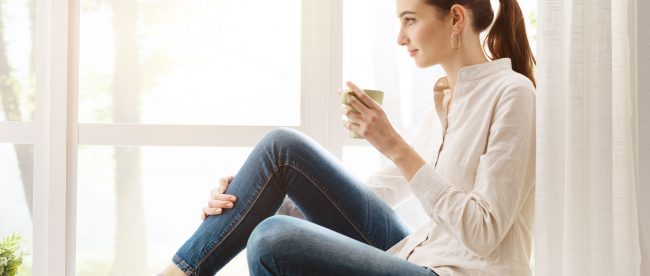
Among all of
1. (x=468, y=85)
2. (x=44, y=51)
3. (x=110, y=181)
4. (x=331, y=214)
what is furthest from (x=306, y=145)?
(x=44, y=51)

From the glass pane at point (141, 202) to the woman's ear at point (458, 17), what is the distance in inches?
42.7

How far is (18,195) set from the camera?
7.96 feet

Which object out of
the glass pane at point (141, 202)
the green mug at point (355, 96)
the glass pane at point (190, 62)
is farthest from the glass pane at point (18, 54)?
the green mug at point (355, 96)

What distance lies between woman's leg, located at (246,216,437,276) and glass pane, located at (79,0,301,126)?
1096 mm

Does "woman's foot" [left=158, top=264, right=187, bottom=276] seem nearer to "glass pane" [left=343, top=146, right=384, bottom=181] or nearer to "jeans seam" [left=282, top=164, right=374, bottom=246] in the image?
"jeans seam" [left=282, top=164, right=374, bottom=246]

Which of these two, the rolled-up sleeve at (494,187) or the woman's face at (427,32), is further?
the woman's face at (427,32)

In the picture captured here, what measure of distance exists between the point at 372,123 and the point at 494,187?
292mm

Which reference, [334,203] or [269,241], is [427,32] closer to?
[334,203]

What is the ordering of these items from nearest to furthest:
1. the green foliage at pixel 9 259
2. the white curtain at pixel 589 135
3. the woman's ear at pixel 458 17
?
the white curtain at pixel 589 135 < the woman's ear at pixel 458 17 < the green foliage at pixel 9 259

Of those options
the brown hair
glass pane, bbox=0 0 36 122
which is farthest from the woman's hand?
glass pane, bbox=0 0 36 122

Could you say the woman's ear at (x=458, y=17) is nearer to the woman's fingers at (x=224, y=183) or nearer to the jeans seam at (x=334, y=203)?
the jeans seam at (x=334, y=203)

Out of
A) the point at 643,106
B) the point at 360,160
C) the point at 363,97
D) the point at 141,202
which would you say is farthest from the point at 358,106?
the point at 141,202

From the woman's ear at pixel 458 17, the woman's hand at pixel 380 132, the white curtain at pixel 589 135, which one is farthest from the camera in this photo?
the woman's ear at pixel 458 17

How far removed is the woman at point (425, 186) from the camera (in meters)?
1.30
